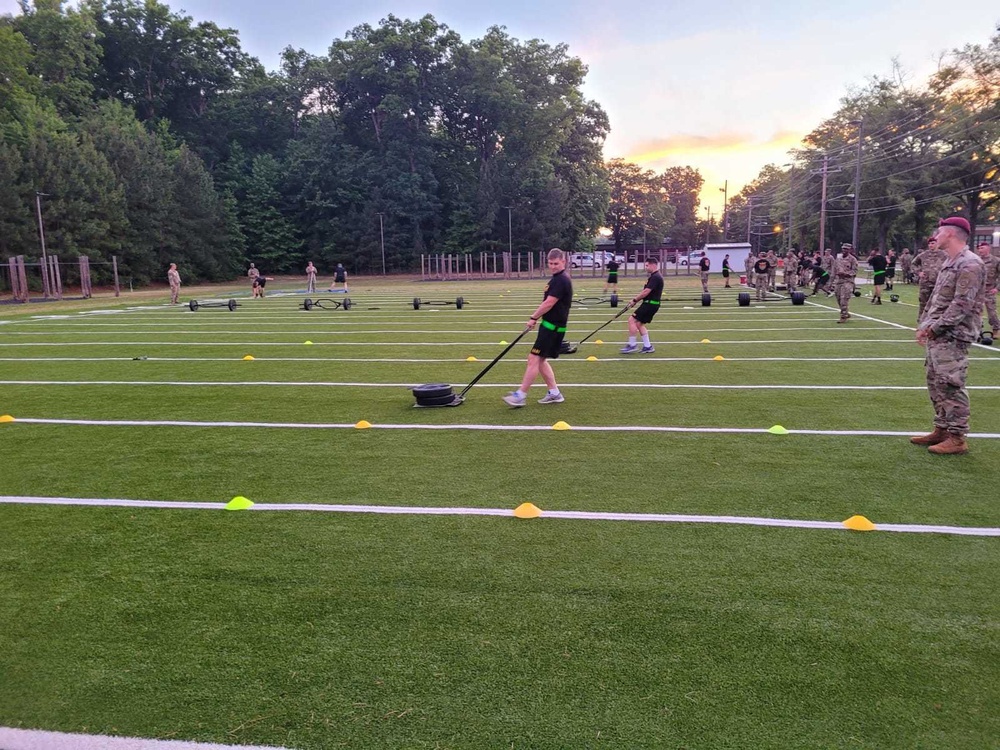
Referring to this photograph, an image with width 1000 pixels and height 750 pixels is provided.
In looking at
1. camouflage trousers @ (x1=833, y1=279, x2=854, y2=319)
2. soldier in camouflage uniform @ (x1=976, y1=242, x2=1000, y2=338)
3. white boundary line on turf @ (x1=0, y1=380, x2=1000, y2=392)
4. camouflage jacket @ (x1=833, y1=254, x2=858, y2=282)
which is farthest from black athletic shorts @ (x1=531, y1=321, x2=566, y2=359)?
camouflage jacket @ (x1=833, y1=254, x2=858, y2=282)

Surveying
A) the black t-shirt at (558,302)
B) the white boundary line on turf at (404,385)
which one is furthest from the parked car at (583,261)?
the black t-shirt at (558,302)

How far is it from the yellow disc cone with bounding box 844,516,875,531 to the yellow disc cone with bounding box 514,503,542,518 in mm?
2241

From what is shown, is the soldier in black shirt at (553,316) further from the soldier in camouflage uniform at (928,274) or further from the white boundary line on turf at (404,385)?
the soldier in camouflage uniform at (928,274)

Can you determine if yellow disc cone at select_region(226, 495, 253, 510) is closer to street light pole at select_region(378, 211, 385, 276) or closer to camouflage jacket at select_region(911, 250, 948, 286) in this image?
camouflage jacket at select_region(911, 250, 948, 286)

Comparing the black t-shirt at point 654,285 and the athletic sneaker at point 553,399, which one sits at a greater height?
the black t-shirt at point 654,285

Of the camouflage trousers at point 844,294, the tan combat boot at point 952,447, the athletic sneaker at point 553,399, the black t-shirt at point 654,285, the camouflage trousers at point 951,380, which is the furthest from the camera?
the camouflage trousers at point 844,294

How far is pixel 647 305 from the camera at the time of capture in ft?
42.2

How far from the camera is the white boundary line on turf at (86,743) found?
9.30 ft

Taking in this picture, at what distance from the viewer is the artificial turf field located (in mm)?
3002

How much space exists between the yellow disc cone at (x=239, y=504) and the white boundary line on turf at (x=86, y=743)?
8.63ft

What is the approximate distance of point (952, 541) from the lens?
4.65m

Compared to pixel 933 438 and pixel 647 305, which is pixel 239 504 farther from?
pixel 647 305

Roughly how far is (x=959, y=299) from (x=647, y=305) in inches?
267

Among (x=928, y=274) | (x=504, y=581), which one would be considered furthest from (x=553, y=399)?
(x=928, y=274)
